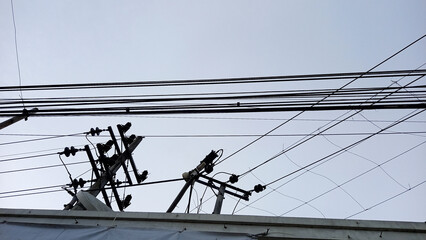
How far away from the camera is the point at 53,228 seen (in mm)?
5992

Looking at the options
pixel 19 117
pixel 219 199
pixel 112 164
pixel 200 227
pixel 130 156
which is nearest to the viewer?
pixel 200 227

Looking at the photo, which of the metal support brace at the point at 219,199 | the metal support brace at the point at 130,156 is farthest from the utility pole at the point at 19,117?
the metal support brace at the point at 219,199

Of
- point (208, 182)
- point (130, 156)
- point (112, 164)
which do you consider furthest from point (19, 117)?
point (208, 182)

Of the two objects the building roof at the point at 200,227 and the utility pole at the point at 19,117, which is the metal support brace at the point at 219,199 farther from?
the utility pole at the point at 19,117

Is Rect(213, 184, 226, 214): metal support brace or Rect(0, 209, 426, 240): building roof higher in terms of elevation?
Rect(213, 184, 226, 214): metal support brace

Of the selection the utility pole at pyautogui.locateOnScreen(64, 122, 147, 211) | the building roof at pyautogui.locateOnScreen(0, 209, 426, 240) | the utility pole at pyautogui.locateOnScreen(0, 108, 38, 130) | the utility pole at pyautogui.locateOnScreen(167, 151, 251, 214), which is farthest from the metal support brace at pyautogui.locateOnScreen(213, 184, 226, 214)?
the utility pole at pyautogui.locateOnScreen(0, 108, 38, 130)

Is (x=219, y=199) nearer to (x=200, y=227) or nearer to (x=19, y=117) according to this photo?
(x=200, y=227)

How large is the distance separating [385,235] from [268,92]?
10.4 feet

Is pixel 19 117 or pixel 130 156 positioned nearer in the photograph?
pixel 19 117

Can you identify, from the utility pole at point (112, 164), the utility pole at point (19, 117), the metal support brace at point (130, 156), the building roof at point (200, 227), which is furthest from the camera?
the metal support brace at point (130, 156)

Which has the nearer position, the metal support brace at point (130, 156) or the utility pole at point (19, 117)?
the utility pole at point (19, 117)

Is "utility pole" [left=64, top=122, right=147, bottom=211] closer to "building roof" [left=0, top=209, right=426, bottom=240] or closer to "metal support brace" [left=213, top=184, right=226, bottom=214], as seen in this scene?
"building roof" [left=0, top=209, right=426, bottom=240]

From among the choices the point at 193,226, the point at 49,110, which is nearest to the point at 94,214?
the point at 193,226

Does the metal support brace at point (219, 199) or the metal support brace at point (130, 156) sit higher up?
the metal support brace at point (130, 156)
